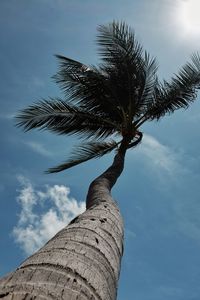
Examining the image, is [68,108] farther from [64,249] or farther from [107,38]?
[64,249]

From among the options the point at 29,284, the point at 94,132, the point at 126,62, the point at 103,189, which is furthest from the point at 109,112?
the point at 29,284

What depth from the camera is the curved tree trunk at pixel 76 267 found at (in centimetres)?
183

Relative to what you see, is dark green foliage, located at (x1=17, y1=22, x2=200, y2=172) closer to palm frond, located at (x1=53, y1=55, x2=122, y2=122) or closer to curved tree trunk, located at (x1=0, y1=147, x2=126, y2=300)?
palm frond, located at (x1=53, y1=55, x2=122, y2=122)

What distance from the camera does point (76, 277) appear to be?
2090 mm

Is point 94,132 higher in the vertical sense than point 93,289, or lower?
higher

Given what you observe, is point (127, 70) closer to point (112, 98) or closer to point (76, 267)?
point (112, 98)

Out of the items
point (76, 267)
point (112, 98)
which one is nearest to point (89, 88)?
point (112, 98)

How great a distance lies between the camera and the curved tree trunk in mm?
1832

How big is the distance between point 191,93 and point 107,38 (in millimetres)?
2510

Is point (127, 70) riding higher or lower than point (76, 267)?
higher

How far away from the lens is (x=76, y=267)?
2.21 meters

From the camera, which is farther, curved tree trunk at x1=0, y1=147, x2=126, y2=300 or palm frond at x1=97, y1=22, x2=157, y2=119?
palm frond at x1=97, y1=22, x2=157, y2=119

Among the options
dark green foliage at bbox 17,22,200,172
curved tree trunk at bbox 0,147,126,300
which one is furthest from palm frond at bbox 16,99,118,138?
curved tree trunk at bbox 0,147,126,300

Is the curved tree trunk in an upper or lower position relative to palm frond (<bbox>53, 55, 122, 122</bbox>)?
lower
